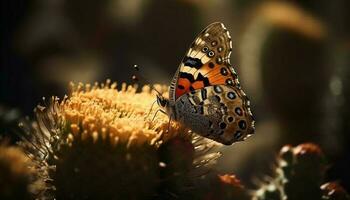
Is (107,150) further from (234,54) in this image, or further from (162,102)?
(234,54)

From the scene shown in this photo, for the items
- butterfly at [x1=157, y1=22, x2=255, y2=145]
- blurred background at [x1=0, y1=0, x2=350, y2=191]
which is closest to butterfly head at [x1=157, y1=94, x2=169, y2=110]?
butterfly at [x1=157, y1=22, x2=255, y2=145]

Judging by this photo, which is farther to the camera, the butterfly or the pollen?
the butterfly

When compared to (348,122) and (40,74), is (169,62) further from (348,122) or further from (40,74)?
(348,122)

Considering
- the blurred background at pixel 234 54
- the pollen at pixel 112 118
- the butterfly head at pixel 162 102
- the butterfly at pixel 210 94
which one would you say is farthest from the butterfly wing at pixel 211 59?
the blurred background at pixel 234 54

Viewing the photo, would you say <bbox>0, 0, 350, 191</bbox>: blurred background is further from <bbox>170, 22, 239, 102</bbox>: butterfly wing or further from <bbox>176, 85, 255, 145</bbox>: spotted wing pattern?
<bbox>170, 22, 239, 102</bbox>: butterfly wing

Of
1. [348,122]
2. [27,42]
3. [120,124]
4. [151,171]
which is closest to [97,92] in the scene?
[120,124]

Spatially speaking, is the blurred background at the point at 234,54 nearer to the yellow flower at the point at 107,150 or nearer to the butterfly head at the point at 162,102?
the butterfly head at the point at 162,102

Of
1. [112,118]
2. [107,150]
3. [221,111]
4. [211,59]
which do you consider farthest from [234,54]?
[107,150]
